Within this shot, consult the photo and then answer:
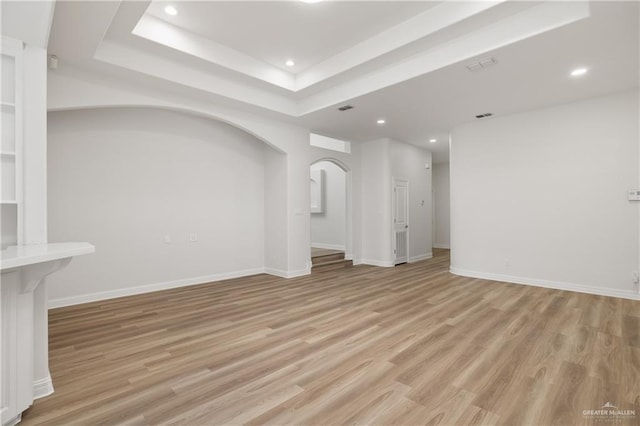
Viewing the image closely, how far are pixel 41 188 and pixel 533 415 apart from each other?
3.58 m

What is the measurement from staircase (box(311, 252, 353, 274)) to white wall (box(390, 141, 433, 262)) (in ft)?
5.65

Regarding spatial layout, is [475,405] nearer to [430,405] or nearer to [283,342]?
[430,405]

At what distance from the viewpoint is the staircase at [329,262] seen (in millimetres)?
6768

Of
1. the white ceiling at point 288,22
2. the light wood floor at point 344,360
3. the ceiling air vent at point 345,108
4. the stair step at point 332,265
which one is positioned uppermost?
the white ceiling at point 288,22

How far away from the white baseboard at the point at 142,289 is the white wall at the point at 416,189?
4.00 metres

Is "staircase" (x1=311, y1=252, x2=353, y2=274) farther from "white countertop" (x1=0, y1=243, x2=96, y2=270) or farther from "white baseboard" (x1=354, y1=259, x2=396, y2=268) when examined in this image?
"white countertop" (x1=0, y1=243, x2=96, y2=270)

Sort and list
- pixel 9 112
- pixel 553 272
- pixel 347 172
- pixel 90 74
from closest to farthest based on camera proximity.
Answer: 1. pixel 9 112
2. pixel 90 74
3. pixel 553 272
4. pixel 347 172

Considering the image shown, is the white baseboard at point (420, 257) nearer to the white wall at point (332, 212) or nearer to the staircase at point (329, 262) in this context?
the staircase at point (329, 262)

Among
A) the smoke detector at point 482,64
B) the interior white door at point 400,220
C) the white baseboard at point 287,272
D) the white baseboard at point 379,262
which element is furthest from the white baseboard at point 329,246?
the smoke detector at point 482,64

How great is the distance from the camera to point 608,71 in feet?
12.3

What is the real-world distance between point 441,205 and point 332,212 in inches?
158

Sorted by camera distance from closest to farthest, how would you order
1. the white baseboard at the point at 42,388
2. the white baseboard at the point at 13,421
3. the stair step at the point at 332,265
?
the white baseboard at the point at 13,421
the white baseboard at the point at 42,388
the stair step at the point at 332,265

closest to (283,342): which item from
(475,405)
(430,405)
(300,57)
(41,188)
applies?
(430,405)

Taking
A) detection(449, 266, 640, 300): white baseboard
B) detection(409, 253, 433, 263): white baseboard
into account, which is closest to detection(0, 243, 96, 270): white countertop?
detection(449, 266, 640, 300): white baseboard
